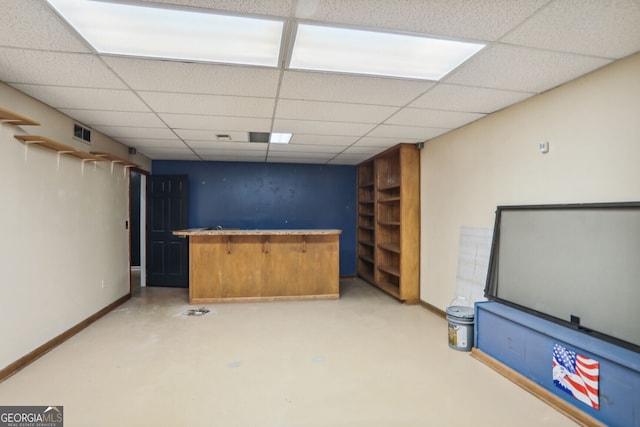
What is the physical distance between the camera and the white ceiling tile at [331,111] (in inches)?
132

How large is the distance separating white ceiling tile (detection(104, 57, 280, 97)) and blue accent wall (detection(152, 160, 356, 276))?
4.12 metres

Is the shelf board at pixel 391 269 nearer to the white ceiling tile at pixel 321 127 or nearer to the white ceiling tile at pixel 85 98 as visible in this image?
the white ceiling tile at pixel 321 127

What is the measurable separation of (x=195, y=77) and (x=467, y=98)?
2461mm

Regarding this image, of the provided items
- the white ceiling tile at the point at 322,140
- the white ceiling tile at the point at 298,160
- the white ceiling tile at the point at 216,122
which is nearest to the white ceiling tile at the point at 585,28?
the white ceiling tile at the point at 216,122

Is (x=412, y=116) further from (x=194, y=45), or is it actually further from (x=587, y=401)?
(x=587, y=401)

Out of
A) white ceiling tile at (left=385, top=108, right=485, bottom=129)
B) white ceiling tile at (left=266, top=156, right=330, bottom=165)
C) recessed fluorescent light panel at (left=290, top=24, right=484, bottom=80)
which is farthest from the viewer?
white ceiling tile at (left=266, top=156, right=330, bottom=165)

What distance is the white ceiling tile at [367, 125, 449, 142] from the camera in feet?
14.0

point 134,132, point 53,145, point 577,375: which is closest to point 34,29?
point 53,145

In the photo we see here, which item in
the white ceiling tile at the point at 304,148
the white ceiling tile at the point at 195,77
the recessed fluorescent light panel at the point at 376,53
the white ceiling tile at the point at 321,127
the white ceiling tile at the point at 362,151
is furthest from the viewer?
the white ceiling tile at the point at 362,151

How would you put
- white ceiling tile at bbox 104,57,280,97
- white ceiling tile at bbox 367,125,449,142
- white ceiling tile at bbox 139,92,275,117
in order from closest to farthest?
white ceiling tile at bbox 104,57,280,97 → white ceiling tile at bbox 139,92,275,117 → white ceiling tile at bbox 367,125,449,142

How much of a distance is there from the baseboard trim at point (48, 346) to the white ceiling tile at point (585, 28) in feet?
15.1

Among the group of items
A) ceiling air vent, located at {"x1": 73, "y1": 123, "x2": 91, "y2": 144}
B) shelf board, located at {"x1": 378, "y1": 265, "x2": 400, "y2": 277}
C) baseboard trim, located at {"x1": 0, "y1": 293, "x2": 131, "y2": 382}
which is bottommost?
baseboard trim, located at {"x1": 0, "y1": 293, "x2": 131, "y2": 382}

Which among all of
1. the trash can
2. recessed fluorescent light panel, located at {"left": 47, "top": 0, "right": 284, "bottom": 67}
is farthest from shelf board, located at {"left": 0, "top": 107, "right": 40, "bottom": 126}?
the trash can

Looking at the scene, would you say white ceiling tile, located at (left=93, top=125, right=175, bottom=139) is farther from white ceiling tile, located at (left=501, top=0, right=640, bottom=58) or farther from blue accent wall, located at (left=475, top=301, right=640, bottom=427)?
blue accent wall, located at (left=475, top=301, right=640, bottom=427)
